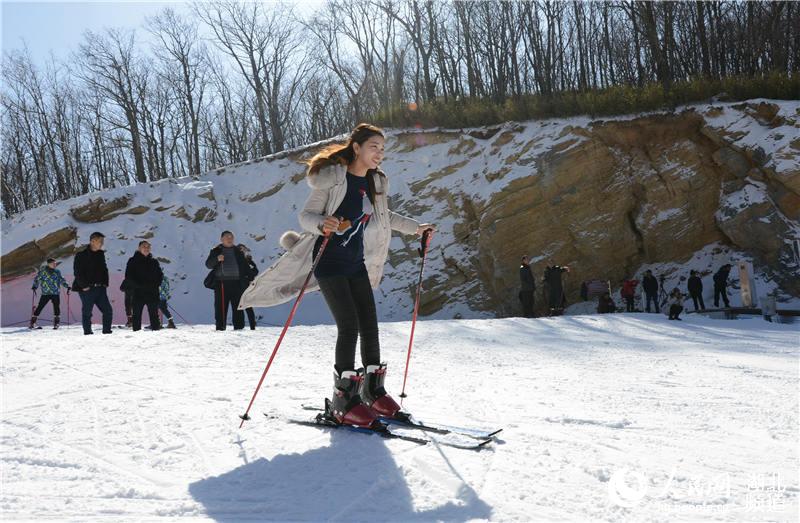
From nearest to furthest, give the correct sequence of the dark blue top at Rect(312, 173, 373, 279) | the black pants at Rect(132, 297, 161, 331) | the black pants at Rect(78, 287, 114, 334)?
the dark blue top at Rect(312, 173, 373, 279) → the black pants at Rect(78, 287, 114, 334) → the black pants at Rect(132, 297, 161, 331)

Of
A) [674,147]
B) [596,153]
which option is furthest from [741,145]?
[596,153]

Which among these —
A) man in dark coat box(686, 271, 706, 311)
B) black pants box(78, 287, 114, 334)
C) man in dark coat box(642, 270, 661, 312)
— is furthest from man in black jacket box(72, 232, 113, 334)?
man in dark coat box(686, 271, 706, 311)

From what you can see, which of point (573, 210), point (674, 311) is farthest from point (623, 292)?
point (674, 311)

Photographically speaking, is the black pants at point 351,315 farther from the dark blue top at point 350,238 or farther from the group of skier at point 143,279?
the group of skier at point 143,279

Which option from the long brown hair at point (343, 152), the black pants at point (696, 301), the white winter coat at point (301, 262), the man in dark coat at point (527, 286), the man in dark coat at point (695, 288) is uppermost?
the long brown hair at point (343, 152)

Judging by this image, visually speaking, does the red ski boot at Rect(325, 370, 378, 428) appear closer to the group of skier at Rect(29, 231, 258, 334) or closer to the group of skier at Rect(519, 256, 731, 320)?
the group of skier at Rect(29, 231, 258, 334)

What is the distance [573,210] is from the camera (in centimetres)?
1930

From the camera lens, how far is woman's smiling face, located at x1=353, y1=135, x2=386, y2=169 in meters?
3.71

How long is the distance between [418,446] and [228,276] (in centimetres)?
765

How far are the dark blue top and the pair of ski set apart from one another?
889 mm

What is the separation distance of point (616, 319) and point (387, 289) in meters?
10.6

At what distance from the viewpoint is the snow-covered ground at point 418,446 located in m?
2.23

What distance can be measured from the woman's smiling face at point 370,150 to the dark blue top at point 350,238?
0.43 feet

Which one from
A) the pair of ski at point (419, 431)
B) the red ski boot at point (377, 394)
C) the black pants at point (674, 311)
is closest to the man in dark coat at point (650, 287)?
the black pants at point (674, 311)
